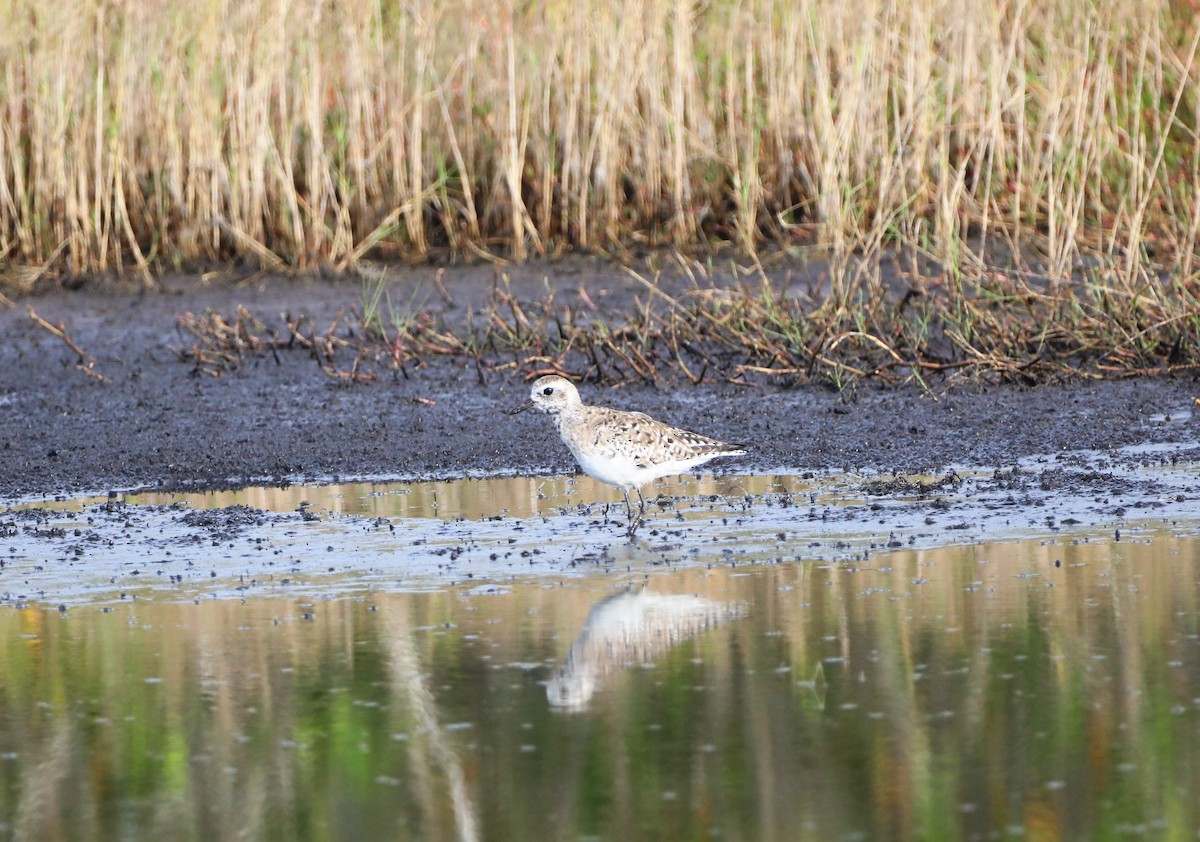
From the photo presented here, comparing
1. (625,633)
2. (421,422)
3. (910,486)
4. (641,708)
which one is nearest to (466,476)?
(421,422)

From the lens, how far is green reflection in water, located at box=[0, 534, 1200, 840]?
13.2ft

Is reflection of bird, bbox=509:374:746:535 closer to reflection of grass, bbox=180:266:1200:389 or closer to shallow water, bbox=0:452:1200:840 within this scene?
shallow water, bbox=0:452:1200:840

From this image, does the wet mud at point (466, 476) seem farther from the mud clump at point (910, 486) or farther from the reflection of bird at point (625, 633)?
the reflection of bird at point (625, 633)

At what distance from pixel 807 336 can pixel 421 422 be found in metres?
2.14

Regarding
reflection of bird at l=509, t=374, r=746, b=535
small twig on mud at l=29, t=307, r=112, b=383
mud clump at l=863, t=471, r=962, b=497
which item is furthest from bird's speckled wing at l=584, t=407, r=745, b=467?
small twig on mud at l=29, t=307, r=112, b=383

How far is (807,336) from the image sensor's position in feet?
32.5

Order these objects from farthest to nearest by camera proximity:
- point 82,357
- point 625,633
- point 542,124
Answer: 1. point 542,124
2. point 82,357
3. point 625,633

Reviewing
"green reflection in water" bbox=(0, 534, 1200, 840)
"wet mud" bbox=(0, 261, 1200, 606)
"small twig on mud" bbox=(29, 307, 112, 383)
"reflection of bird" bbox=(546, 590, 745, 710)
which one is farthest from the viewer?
"small twig on mud" bbox=(29, 307, 112, 383)

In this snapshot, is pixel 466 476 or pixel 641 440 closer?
pixel 641 440

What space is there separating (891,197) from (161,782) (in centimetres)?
797

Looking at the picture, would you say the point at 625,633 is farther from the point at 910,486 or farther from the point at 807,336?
the point at 807,336

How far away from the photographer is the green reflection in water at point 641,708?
158 inches

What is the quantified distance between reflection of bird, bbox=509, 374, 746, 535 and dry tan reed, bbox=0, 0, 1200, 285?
4285mm

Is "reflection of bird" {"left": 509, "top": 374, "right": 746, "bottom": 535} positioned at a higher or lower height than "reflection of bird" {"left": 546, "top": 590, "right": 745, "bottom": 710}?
higher
